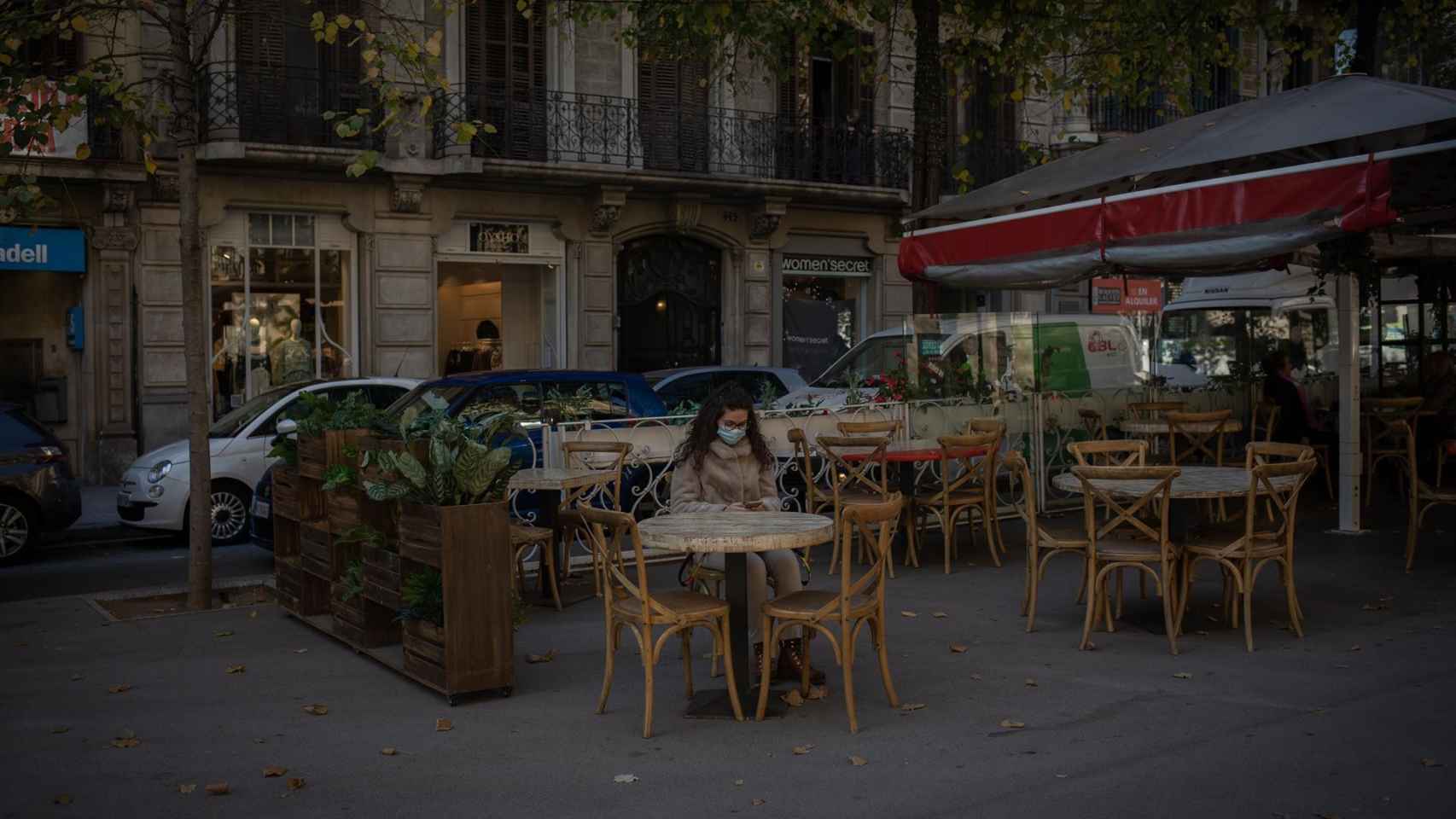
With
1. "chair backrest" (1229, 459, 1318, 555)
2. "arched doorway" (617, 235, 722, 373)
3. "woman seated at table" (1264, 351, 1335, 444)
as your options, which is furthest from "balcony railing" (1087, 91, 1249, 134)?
"chair backrest" (1229, 459, 1318, 555)

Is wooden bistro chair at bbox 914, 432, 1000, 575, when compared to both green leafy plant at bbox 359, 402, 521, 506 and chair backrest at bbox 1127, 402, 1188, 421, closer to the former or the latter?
chair backrest at bbox 1127, 402, 1188, 421

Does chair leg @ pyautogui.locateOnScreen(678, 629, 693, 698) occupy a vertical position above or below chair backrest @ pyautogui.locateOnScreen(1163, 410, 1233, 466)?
below

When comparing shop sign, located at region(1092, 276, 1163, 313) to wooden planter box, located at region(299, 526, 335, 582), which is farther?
shop sign, located at region(1092, 276, 1163, 313)

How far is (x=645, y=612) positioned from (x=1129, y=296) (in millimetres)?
22909

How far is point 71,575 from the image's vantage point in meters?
11.3

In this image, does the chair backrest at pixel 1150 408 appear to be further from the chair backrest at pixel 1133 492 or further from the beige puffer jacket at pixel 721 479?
the beige puffer jacket at pixel 721 479

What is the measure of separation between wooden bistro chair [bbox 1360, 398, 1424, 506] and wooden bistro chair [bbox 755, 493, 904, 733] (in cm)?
709

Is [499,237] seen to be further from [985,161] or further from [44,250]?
[985,161]

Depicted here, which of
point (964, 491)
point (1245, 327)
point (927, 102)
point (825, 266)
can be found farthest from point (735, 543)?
point (825, 266)

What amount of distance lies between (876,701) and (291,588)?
14.0 feet

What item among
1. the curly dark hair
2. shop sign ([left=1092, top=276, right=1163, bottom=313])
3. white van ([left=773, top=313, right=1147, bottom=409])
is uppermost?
shop sign ([left=1092, top=276, right=1163, bottom=313])

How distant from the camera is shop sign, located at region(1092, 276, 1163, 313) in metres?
27.2

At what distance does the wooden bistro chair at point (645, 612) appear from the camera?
19.5 feet

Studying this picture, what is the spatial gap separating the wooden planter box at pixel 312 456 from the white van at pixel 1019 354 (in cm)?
494
